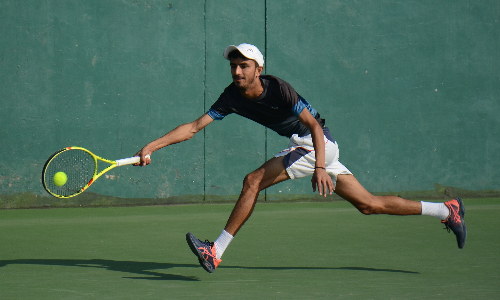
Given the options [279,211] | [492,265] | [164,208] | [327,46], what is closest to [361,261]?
[492,265]

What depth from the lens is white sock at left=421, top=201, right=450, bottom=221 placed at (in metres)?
5.01

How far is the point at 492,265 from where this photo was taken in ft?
16.4

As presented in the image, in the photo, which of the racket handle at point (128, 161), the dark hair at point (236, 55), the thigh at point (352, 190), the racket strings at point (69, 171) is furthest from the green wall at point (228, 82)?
the thigh at point (352, 190)

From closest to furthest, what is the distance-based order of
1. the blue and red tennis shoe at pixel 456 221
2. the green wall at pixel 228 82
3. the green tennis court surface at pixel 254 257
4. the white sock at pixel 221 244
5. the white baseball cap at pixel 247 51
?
the green tennis court surface at pixel 254 257
the white sock at pixel 221 244
the white baseball cap at pixel 247 51
the blue and red tennis shoe at pixel 456 221
the green wall at pixel 228 82

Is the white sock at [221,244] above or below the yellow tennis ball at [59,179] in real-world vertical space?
below

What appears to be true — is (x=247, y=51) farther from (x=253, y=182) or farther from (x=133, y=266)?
(x=133, y=266)

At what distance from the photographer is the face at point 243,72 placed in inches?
188

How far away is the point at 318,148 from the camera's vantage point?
4.64m

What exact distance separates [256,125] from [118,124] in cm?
173

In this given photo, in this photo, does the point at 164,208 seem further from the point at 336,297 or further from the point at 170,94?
the point at 336,297

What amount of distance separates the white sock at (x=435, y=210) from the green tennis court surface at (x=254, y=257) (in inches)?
13.0

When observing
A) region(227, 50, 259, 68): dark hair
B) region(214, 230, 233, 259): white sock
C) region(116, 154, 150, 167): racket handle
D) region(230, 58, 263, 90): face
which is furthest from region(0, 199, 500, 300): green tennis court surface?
region(227, 50, 259, 68): dark hair

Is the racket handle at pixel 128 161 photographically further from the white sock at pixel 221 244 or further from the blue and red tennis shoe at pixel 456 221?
the blue and red tennis shoe at pixel 456 221

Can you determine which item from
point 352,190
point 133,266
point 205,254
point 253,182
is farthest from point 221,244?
point 352,190
